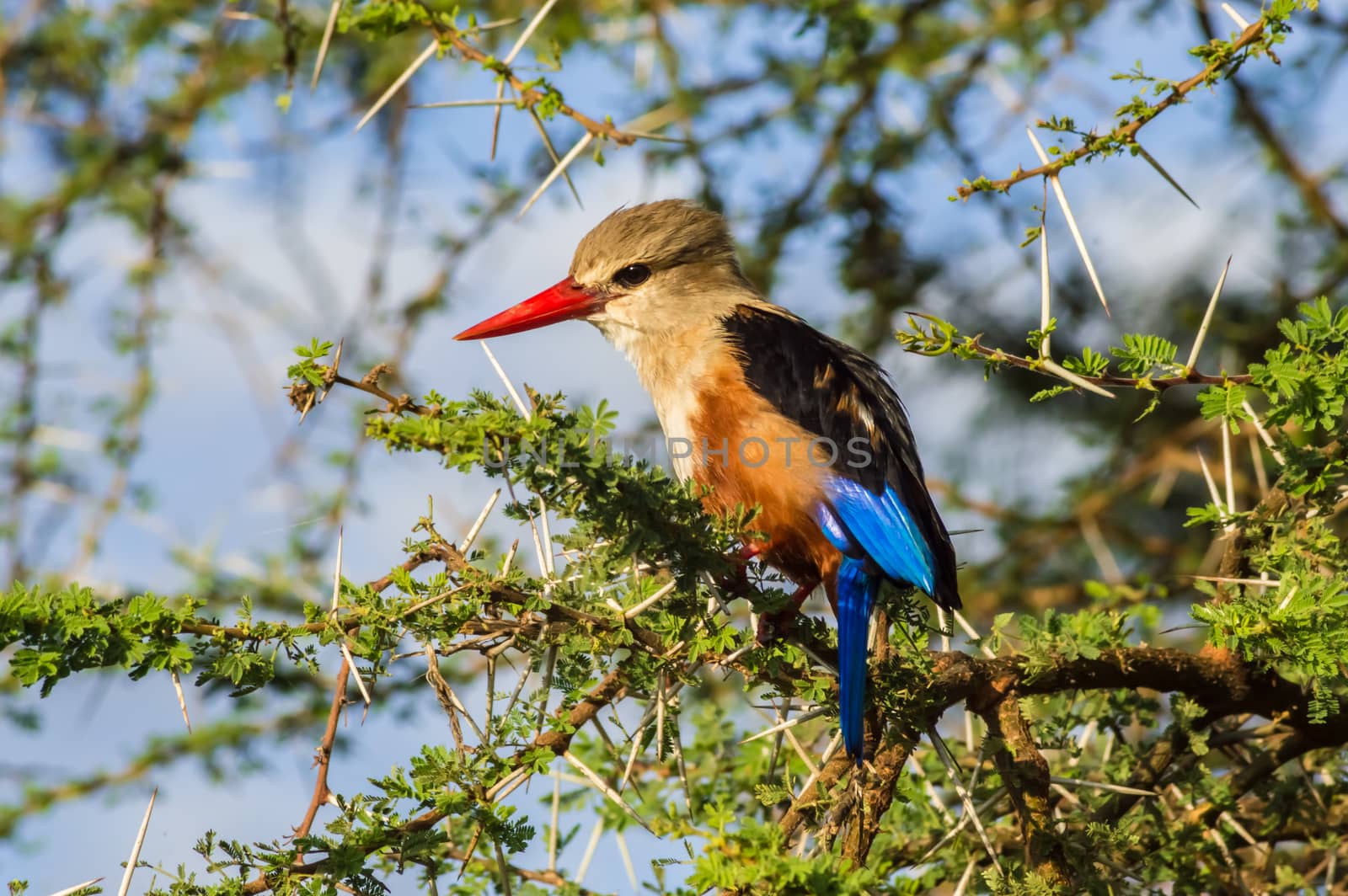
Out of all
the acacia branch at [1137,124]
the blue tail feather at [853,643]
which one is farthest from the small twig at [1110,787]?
the acacia branch at [1137,124]

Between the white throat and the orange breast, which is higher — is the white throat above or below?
above

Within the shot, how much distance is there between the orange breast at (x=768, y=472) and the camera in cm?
293

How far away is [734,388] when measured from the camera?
10.4 ft

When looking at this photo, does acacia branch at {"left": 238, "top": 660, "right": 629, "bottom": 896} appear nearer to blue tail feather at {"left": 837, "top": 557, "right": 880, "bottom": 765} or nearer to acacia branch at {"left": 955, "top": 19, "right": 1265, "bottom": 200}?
blue tail feather at {"left": 837, "top": 557, "right": 880, "bottom": 765}

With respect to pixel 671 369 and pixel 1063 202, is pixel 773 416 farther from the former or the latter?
pixel 1063 202

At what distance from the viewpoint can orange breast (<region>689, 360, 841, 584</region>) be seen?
2.93m

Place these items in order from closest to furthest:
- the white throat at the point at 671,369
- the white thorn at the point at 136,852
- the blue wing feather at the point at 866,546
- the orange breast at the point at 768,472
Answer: the white thorn at the point at 136,852, the blue wing feather at the point at 866,546, the orange breast at the point at 768,472, the white throat at the point at 671,369

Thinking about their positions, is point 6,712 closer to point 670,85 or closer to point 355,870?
point 355,870

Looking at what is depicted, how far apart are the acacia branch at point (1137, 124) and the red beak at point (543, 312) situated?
68.8 inches

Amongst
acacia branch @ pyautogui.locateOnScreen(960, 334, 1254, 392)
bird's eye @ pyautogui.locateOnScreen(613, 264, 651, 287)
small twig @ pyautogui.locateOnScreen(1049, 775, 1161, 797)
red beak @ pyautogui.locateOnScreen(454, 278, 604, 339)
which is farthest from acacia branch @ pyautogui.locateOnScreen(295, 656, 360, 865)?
bird's eye @ pyautogui.locateOnScreen(613, 264, 651, 287)

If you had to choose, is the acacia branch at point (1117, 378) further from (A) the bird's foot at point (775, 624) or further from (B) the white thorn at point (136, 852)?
(B) the white thorn at point (136, 852)

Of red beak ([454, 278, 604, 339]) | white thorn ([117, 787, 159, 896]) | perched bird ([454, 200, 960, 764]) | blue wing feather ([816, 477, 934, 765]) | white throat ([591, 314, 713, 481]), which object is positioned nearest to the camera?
white thorn ([117, 787, 159, 896])

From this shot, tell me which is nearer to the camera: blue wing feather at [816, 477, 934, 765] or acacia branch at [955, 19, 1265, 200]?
acacia branch at [955, 19, 1265, 200]

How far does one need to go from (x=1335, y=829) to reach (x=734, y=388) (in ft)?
5.46
